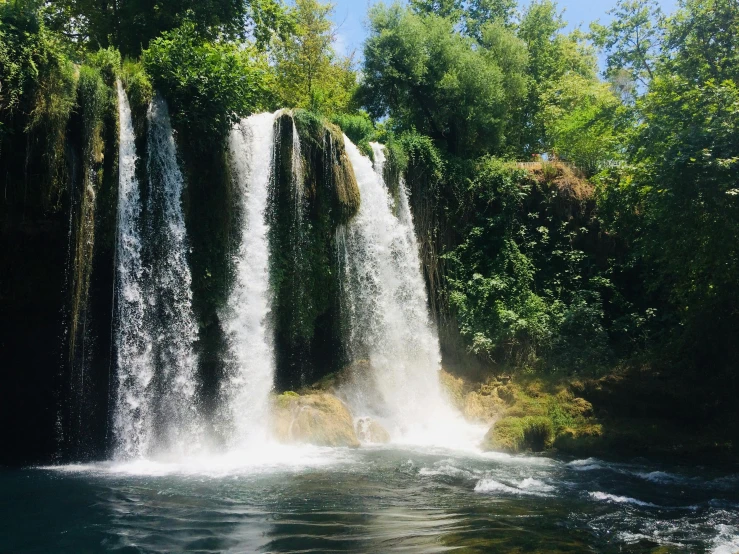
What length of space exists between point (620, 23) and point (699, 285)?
11540 millimetres

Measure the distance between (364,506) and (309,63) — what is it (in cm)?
2417

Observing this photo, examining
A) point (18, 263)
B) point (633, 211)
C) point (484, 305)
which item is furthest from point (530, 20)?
point (18, 263)

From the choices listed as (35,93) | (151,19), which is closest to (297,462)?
(35,93)

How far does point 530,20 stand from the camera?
30.5 m

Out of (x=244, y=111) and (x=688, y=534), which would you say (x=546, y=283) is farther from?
(x=688, y=534)

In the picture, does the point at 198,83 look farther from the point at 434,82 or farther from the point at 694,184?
the point at 434,82

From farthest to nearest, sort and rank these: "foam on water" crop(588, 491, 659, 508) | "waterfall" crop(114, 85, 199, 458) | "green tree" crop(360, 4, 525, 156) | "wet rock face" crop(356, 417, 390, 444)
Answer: "green tree" crop(360, 4, 525, 156) < "wet rock face" crop(356, 417, 390, 444) < "waterfall" crop(114, 85, 199, 458) < "foam on water" crop(588, 491, 659, 508)

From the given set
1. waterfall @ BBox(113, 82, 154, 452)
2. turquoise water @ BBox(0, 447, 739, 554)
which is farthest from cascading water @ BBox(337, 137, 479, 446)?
waterfall @ BBox(113, 82, 154, 452)

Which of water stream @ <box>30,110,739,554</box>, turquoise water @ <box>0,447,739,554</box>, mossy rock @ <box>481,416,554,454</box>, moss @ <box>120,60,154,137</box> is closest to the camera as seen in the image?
turquoise water @ <box>0,447,739,554</box>

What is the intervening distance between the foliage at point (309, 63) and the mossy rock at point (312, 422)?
1557cm

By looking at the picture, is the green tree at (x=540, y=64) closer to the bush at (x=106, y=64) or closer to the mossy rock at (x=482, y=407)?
the mossy rock at (x=482, y=407)

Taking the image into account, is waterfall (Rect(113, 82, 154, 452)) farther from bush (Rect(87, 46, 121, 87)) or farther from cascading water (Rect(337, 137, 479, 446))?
cascading water (Rect(337, 137, 479, 446))

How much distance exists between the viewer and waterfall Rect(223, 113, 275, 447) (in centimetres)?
1218

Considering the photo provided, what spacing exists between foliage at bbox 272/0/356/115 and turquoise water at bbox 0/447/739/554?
18542 millimetres
